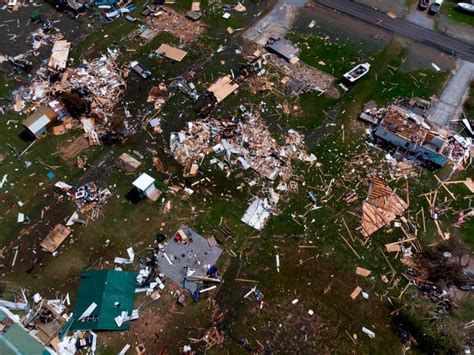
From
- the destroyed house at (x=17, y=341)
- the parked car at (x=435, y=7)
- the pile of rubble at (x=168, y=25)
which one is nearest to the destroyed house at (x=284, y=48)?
the pile of rubble at (x=168, y=25)

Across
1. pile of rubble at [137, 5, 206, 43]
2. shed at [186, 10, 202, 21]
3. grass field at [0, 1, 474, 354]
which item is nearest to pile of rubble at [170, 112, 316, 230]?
grass field at [0, 1, 474, 354]

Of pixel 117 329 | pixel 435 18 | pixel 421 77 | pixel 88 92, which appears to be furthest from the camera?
pixel 435 18

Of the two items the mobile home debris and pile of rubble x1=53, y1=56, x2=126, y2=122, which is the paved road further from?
pile of rubble x1=53, y1=56, x2=126, y2=122

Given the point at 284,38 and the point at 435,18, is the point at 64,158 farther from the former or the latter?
the point at 435,18

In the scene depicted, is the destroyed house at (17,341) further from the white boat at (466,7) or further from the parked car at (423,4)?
the white boat at (466,7)

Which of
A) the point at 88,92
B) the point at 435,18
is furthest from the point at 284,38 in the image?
the point at 88,92
